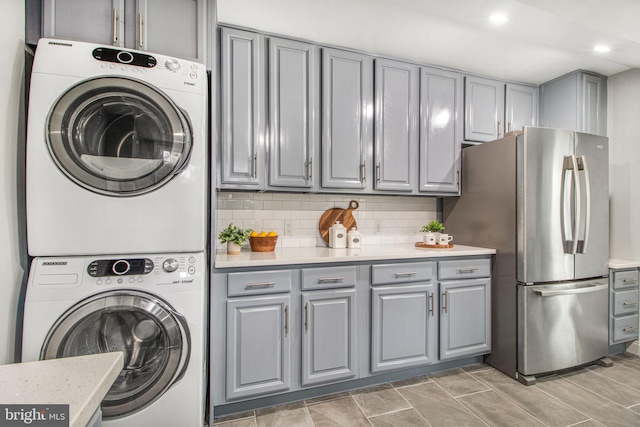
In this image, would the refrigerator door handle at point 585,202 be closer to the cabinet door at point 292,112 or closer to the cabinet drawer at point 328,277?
the cabinet drawer at point 328,277

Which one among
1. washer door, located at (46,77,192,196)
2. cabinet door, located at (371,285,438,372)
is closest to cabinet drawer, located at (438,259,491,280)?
cabinet door, located at (371,285,438,372)

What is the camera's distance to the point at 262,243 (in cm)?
235

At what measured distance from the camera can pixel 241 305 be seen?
6.13ft

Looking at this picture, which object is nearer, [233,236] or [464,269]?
[233,236]

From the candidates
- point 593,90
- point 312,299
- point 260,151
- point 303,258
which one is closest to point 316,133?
point 260,151

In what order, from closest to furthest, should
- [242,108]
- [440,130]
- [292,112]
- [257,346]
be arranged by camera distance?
[257,346] < [242,108] < [292,112] < [440,130]

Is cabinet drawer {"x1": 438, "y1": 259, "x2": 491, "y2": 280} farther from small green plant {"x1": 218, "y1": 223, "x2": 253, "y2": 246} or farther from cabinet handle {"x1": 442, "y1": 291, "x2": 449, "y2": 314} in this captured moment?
small green plant {"x1": 218, "y1": 223, "x2": 253, "y2": 246}

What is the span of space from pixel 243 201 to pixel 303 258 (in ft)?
2.77

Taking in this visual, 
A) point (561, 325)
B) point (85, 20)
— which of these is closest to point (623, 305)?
point (561, 325)

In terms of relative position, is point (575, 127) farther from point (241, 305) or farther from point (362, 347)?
point (241, 305)

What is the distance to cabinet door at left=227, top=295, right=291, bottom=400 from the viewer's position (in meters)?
1.86

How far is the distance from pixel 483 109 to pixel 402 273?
5.94ft

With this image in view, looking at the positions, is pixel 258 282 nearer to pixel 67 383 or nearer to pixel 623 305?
pixel 67 383

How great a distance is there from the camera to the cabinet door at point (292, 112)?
2.24m
